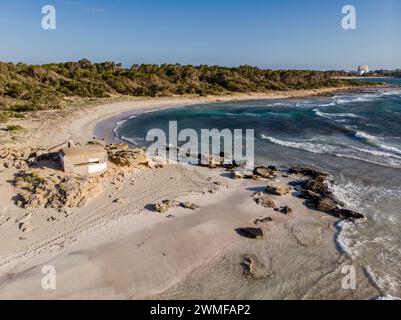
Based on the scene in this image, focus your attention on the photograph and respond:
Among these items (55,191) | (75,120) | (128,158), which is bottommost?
(55,191)

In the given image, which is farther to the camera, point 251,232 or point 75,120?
point 75,120

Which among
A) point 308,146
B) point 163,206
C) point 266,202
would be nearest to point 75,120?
point 308,146

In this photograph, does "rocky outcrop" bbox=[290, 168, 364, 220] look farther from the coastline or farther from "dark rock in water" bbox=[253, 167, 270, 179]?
the coastline

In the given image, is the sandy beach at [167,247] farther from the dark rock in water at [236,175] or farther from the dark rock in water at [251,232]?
the dark rock in water at [236,175]

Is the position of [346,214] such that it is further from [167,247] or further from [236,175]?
[167,247]

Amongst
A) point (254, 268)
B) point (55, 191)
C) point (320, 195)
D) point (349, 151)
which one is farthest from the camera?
point (349, 151)
